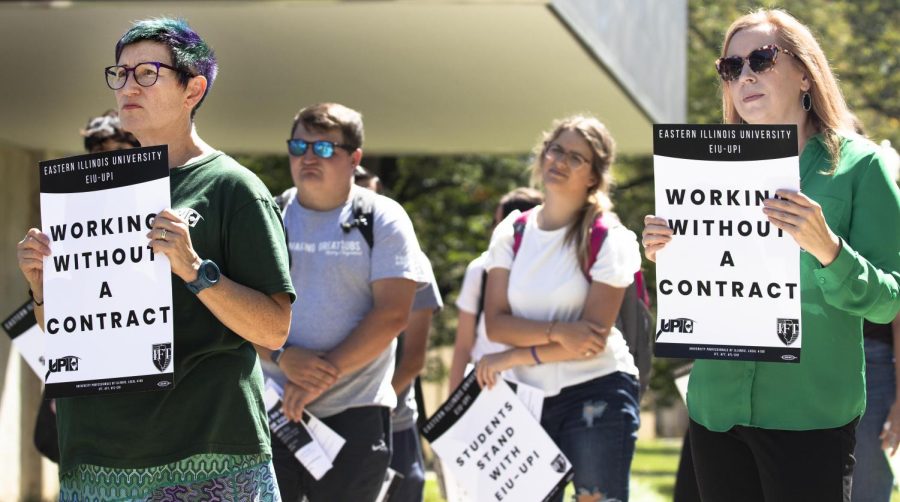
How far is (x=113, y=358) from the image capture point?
3.56 m

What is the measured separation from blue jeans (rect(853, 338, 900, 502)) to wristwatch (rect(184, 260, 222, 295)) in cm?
295

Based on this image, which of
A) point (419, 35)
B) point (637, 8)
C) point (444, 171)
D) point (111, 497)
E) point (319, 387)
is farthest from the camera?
point (444, 171)

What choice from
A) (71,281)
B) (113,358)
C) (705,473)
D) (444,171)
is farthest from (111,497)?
(444,171)

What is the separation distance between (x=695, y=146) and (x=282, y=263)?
119 centimetres

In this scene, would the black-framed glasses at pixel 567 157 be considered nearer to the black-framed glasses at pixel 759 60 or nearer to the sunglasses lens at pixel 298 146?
the sunglasses lens at pixel 298 146

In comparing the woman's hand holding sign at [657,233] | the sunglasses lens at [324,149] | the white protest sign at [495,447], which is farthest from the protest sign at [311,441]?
the woman's hand holding sign at [657,233]

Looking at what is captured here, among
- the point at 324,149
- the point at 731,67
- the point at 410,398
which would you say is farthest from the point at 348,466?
the point at 731,67

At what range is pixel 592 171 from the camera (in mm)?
5953

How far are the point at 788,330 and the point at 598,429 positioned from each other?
2.01 m

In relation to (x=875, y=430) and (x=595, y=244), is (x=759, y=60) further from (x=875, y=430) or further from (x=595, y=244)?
(x=875, y=430)

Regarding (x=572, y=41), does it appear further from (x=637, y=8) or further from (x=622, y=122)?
(x=622, y=122)

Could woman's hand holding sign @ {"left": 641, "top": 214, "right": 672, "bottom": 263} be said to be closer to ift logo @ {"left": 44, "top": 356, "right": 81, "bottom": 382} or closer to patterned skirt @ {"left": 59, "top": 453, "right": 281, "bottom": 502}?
patterned skirt @ {"left": 59, "top": 453, "right": 281, "bottom": 502}

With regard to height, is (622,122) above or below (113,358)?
above

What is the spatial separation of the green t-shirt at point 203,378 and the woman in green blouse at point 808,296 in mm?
1079
